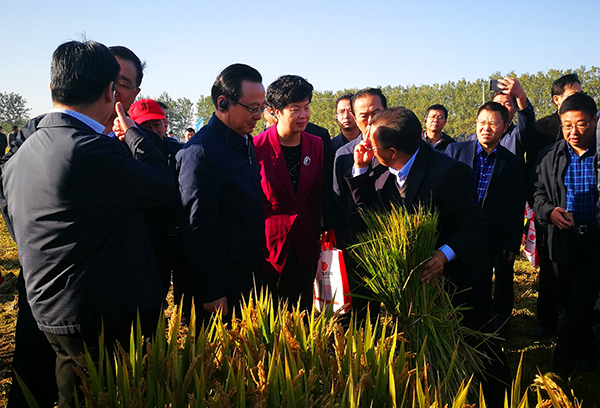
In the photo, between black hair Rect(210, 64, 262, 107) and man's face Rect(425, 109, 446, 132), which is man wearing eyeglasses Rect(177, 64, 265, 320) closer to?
black hair Rect(210, 64, 262, 107)

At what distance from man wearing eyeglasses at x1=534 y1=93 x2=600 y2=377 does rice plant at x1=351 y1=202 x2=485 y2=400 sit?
1571mm

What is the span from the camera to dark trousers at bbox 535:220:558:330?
4027 millimetres

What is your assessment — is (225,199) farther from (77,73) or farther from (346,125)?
(346,125)

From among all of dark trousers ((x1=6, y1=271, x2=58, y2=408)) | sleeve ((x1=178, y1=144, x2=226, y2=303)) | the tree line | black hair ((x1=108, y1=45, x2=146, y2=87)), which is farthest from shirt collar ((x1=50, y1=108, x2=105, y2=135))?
the tree line

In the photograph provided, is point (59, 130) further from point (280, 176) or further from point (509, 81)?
point (509, 81)

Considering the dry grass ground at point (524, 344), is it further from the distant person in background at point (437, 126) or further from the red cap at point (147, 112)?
the red cap at point (147, 112)

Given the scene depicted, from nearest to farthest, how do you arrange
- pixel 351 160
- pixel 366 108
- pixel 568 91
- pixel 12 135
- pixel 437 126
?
pixel 351 160 < pixel 366 108 < pixel 568 91 < pixel 437 126 < pixel 12 135

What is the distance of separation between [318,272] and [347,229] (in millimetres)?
688

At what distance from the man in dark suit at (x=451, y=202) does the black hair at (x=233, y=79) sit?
72 cm

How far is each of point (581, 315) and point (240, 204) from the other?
247 cm

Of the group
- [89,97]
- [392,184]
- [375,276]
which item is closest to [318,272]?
[392,184]

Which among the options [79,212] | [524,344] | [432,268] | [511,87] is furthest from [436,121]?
[79,212]

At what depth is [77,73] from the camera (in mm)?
1740

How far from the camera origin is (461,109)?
110 ft
